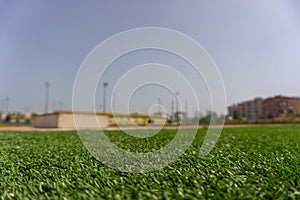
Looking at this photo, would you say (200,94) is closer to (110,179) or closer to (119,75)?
(119,75)

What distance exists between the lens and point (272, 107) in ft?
258

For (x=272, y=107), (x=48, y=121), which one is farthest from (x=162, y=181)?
(x=272, y=107)

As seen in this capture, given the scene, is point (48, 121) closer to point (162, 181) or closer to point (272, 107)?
point (162, 181)

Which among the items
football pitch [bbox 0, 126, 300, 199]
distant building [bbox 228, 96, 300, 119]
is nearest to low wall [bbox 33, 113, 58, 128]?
football pitch [bbox 0, 126, 300, 199]

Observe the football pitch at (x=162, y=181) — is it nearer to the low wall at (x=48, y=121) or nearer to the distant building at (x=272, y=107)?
the low wall at (x=48, y=121)

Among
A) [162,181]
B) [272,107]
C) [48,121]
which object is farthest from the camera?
[272,107]

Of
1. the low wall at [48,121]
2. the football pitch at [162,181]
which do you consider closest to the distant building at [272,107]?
the low wall at [48,121]

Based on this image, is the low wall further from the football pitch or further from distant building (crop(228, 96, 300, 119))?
distant building (crop(228, 96, 300, 119))

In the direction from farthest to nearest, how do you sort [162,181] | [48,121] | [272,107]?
[272,107] < [48,121] < [162,181]

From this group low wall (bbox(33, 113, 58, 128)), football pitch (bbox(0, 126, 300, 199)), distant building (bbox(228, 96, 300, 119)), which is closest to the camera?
football pitch (bbox(0, 126, 300, 199))

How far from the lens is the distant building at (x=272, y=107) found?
75025mm

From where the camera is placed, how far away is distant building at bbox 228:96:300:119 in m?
75.0

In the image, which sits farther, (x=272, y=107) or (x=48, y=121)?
(x=272, y=107)

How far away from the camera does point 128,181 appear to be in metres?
2.60
